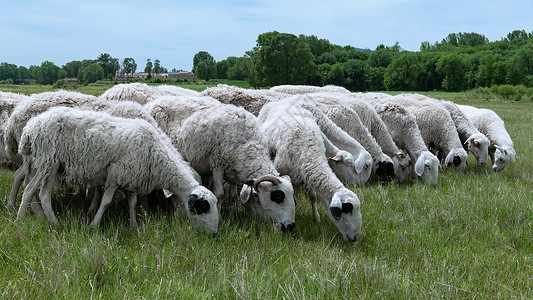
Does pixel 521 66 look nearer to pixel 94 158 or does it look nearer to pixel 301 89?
pixel 301 89

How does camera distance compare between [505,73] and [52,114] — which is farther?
[505,73]

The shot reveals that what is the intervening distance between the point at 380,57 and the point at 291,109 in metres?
6.01

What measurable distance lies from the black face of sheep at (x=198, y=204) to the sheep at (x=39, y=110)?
166 cm

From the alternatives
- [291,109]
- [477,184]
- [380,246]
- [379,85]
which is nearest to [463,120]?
[379,85]

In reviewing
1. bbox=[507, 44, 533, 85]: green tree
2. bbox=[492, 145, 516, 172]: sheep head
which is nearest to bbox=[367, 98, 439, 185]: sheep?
bbox=[492, 145, 516, 172]: sheep head

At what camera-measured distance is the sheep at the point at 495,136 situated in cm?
1060

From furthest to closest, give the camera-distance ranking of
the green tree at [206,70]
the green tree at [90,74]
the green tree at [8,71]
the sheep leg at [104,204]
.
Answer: the green tree at [8,71] < the green tree at [206,70] < the green tree at [90,74] < the sheep leg at [104,204]

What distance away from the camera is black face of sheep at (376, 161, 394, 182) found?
899 cm

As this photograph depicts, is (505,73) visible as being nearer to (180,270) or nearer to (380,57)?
(380,57)

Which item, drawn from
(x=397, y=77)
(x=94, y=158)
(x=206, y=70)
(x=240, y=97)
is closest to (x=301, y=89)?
(x=206, y=70)

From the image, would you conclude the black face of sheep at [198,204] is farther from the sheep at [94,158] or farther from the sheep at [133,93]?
the sheep at [133,93]

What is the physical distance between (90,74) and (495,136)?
1222 centimetres

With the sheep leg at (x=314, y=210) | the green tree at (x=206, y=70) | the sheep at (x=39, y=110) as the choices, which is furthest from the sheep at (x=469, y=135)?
the sheep at (x=39, y=110)

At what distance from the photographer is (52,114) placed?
5441 millimetres
